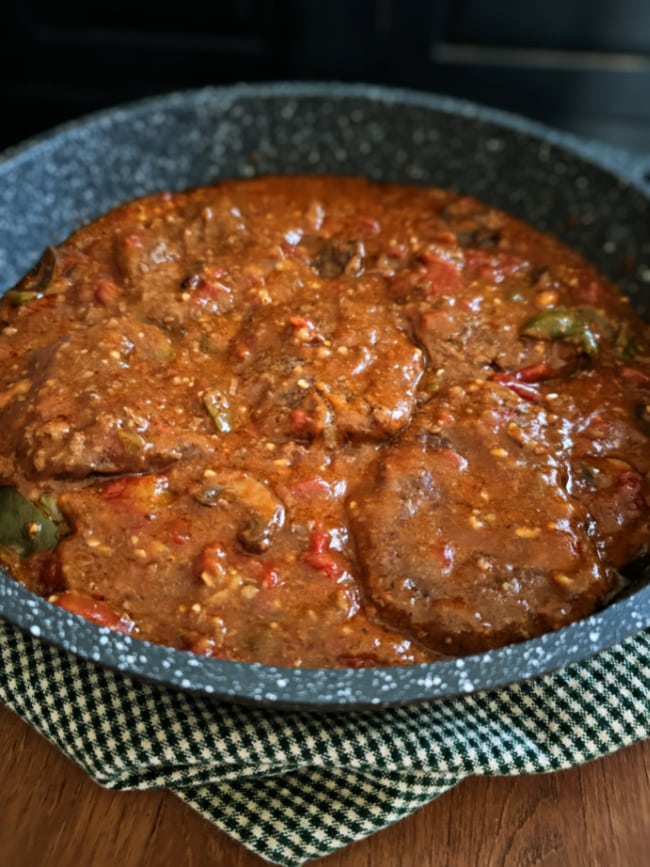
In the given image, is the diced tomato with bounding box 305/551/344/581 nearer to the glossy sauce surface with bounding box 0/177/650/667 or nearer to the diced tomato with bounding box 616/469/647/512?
the glossy sauce surface with bounding box 0/177/650/667

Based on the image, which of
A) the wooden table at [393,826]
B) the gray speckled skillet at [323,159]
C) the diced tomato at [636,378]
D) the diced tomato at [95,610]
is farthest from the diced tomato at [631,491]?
the diced tomato at [95,610]

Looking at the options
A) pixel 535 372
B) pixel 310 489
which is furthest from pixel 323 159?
pixel 310 489

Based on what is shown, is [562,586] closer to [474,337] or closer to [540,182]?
[474,337]

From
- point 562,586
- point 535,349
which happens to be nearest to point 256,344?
point 535,349

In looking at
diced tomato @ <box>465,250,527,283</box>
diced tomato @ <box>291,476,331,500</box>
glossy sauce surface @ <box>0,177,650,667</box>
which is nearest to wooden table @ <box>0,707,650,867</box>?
glossy sauce surface @ <box>0,177,650,667</box>

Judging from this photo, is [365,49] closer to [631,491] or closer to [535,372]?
[535,372]
